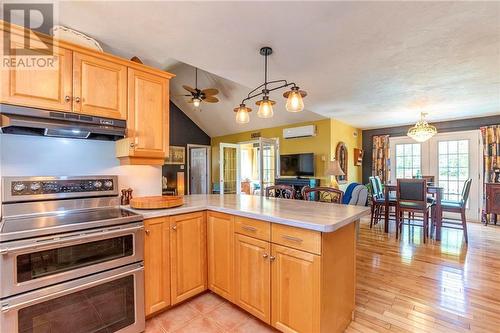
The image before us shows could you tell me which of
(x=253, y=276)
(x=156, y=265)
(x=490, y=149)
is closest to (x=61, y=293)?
(x=156, y=265)

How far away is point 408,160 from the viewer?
6.08 metres

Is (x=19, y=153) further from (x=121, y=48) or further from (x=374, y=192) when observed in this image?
(x=374, y=192)

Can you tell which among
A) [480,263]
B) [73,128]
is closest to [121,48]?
[73,128]

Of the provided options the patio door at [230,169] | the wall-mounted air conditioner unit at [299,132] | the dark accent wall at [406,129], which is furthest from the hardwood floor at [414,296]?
the patio door at [230,169]

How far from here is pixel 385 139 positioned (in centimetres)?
634

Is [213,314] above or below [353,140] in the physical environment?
below

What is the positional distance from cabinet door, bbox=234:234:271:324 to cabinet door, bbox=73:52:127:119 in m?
1.54

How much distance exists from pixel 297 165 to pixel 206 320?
14.6 ft

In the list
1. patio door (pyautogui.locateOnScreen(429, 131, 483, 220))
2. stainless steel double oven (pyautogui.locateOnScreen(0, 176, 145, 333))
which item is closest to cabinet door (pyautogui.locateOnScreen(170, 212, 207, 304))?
stainless steel double oven (pyautogui.locateOnScreen(0, 176, 145, 333))

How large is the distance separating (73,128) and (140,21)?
1.02m

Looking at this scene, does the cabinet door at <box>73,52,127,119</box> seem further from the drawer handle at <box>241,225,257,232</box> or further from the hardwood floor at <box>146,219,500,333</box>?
the hardwood floor at <box>146,219,500,333</box>

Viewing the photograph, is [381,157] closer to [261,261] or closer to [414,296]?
[414,296]

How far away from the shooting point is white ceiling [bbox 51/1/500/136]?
5.76 feet

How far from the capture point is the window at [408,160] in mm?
5950
